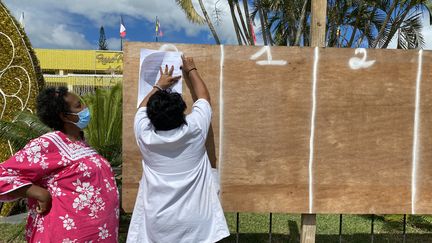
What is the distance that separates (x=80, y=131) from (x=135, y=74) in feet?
2.05

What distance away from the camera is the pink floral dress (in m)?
1.81

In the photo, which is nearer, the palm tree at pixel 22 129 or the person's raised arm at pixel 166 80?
the person's raised arm at pixel 166 80

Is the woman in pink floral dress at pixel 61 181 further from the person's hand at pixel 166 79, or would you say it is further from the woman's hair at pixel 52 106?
the person's hand at pixel 166 79

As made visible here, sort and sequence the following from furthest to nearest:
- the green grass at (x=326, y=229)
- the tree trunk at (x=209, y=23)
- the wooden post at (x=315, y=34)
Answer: the tree trunk at (x=209, y=23) → the green grass at (x=326, y=229) → the wooden post at (x=315, y=34)

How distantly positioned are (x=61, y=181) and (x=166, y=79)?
2.96 feet

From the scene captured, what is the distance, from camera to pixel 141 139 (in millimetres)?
2016

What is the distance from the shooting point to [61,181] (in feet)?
6.16

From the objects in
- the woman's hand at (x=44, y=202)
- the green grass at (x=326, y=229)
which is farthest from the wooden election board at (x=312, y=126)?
the green grass at (x=326, y=229)

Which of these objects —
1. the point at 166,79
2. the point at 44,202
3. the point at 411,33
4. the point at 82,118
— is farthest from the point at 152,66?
the point at 411,33

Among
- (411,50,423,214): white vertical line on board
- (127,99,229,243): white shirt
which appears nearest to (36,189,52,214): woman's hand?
(127,99,229,243): white shirt

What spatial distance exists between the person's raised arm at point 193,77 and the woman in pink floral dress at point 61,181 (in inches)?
27.9

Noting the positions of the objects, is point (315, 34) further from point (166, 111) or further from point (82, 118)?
point (82, 118)

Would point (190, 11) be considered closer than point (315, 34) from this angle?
No

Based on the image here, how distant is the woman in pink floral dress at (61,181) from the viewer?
5.94 ft
